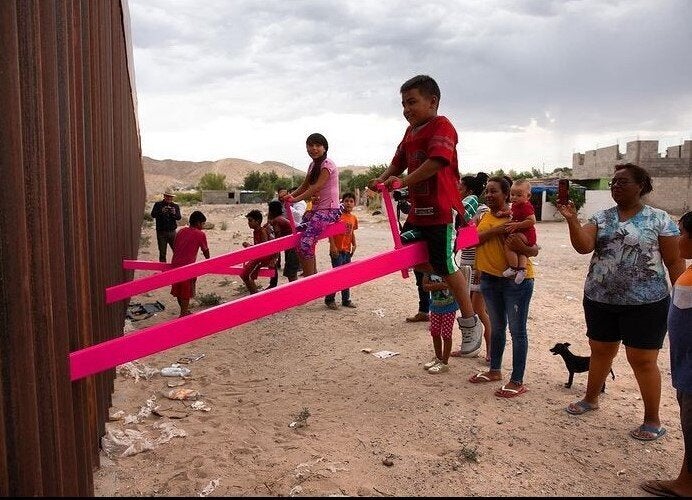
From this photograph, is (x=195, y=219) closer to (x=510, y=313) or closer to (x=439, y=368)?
(x=439, y=368)

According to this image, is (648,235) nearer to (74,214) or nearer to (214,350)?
(74,214)

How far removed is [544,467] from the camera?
323 cm

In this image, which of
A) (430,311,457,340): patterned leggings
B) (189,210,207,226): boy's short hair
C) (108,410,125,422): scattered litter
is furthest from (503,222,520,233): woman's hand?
(189,210,207,226): boy's short hair

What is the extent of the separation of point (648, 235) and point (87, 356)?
10.9ft

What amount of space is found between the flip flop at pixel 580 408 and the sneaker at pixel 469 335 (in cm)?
88

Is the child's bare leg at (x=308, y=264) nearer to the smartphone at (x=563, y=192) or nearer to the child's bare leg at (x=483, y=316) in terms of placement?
the child's bare leg at (x=483, y=316)

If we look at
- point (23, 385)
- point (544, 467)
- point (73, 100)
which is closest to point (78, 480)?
point (23, 385)

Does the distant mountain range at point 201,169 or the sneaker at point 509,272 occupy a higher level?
the distant mountain range at point 201,169

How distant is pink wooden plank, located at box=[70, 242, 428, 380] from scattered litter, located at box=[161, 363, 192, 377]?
2294 mm

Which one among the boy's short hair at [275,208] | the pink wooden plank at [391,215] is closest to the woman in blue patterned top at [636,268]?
the pink wooden plank at [391,215]

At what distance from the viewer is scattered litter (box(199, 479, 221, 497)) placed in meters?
2.91

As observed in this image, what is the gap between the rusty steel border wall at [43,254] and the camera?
1612 mm

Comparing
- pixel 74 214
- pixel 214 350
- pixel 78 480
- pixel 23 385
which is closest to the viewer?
pixel 23 385

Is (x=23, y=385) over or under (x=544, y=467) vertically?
over
